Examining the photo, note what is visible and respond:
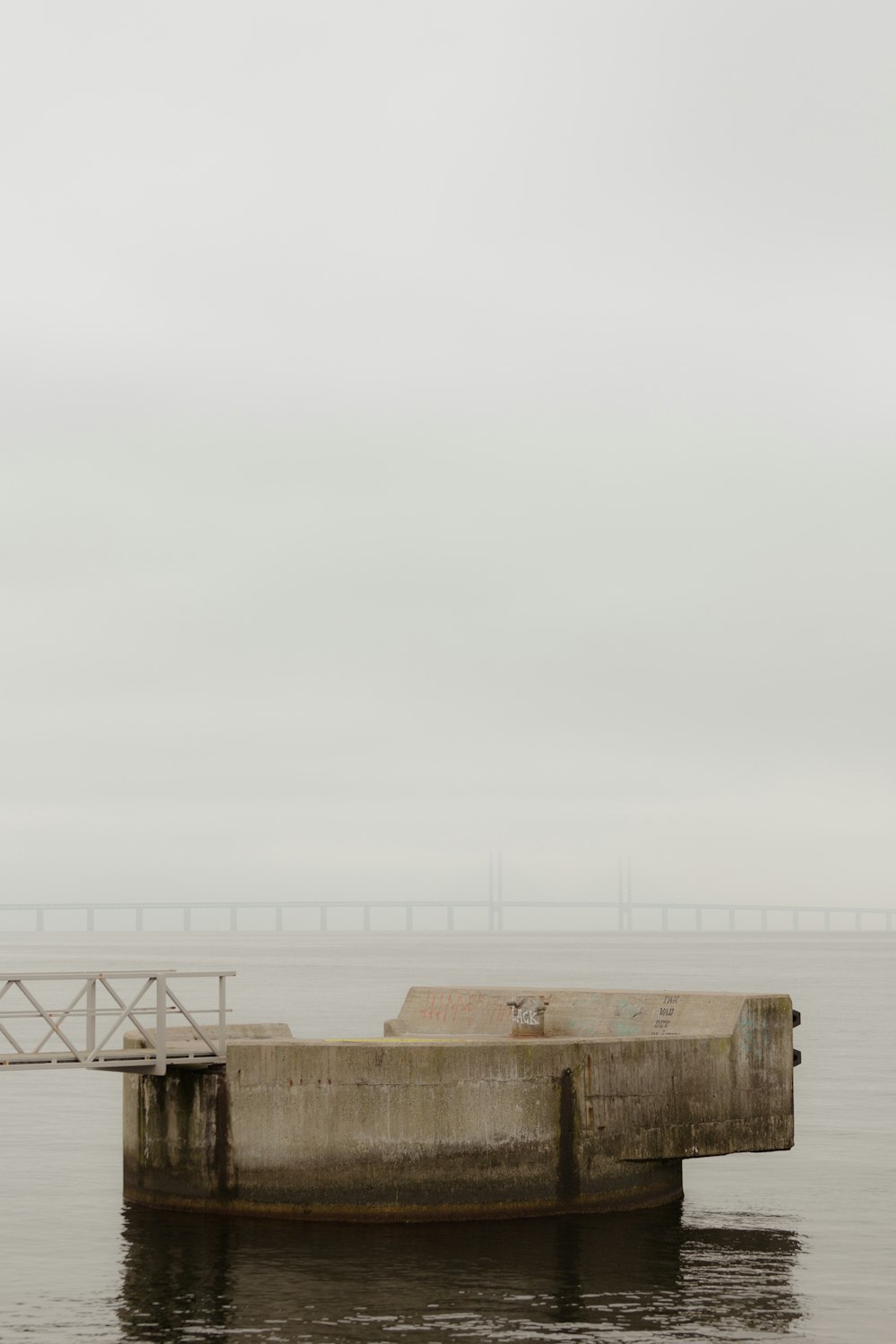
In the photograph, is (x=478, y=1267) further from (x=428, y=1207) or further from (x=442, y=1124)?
(x=442, y=1124)

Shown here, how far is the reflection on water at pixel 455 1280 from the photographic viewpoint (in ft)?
58.8

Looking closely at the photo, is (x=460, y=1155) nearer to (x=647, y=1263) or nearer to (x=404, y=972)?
(x=647, y=1263)

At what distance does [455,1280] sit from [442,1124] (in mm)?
2545

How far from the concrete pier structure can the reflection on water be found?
1.13 feet

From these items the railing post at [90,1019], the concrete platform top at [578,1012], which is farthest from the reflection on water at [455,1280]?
the concrete platform top at [578,1012]

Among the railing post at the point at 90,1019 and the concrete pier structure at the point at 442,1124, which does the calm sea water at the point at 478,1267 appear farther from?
the railing post at the point at 90,1019

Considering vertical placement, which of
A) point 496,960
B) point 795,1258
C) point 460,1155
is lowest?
point 496,960

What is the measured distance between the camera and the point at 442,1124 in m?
21.7

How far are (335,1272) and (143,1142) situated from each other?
16.4 ft

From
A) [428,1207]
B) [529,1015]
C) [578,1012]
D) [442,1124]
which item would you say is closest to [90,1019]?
[442,1124]

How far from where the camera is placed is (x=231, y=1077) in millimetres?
22312

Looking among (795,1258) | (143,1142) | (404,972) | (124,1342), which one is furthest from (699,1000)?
(404,972)

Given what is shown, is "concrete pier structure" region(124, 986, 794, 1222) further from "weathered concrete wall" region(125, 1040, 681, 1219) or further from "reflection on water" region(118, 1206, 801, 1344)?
"reflection on water" region(118, 1206, 801, 1344)

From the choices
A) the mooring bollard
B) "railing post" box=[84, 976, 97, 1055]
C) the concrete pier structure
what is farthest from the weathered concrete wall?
the mooring bollard
